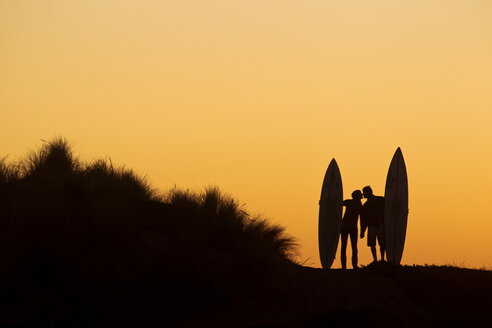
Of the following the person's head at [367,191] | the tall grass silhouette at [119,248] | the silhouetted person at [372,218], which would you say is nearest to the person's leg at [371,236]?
the silhouetted person at [372,218]

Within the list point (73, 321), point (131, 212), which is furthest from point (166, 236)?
point (73, 321)

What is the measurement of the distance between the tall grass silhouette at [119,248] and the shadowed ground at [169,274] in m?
→ 0.02

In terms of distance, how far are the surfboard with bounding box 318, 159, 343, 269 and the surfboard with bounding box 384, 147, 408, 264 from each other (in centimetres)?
125

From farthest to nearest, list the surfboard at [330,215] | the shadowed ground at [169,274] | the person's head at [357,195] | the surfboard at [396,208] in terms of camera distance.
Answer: the surfboard at [330,215] < the surfboard at [396,208] < the person's head at [357,195] < the shadowed ground at [169,274]

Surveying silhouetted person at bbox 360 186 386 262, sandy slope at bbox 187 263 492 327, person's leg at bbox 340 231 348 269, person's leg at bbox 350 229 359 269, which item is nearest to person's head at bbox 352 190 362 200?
silhouetted person at bbox 360 186 386 262

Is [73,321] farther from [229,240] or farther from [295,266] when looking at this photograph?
[295,266]

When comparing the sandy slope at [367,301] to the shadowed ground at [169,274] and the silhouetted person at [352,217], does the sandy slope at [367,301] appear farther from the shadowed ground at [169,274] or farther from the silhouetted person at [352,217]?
the silhouetted person at [352,217]

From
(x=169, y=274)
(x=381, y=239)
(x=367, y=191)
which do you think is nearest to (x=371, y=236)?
(x=381, y=239)

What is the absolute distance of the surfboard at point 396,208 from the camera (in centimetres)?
2300

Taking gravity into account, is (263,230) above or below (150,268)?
above

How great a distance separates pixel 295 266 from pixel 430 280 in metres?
3.10

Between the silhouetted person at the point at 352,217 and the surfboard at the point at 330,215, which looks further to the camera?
the surfboard at the point at 330,215

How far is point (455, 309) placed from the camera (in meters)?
19.2

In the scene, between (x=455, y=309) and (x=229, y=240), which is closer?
(x=455, y=309)
